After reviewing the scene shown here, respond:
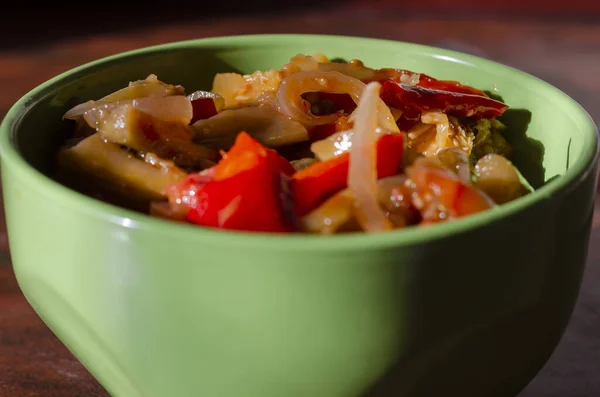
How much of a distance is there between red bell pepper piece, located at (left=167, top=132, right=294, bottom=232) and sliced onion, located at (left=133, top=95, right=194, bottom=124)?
0.39ft

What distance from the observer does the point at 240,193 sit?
1.67 feet

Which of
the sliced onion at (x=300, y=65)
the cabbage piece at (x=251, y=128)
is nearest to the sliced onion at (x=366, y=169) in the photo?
the cabbage piece at (x=251, y=128)

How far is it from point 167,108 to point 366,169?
22 cm

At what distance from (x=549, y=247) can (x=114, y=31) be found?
6.54 feet

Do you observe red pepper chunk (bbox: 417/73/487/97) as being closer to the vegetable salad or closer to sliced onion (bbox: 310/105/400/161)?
the vegetable salad

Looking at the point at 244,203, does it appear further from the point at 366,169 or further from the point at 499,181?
the point at 499,181

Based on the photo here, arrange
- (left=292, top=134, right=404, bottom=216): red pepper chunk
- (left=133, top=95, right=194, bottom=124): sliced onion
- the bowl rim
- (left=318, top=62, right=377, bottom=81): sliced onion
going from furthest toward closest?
(left=318, top=62, right=377, bottom=81): sliced onion
(left=133, top=95, right=194, bottom=124): sliced onion
(left=292, top=134, right=404, bottom=216): red pepper chunk
the bowl rim

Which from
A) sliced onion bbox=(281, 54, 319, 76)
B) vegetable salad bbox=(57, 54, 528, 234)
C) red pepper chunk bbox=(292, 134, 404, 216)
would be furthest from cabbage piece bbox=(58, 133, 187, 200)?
sliced onion bbox=(281, 54, 319, 76)

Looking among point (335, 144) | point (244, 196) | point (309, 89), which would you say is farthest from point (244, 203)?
point (309, 89)

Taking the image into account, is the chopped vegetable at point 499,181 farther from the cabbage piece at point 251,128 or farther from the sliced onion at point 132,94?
the sliced onion at point 132,94

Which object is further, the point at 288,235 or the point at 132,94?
the point at 132,94

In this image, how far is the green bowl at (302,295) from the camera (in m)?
0.42

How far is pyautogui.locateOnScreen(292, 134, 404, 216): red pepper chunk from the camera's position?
529 millimetres

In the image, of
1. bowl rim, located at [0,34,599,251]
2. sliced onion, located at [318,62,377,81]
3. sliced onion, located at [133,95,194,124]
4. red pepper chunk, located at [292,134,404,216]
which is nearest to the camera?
bowl rim, located at [0,34,599,251]
